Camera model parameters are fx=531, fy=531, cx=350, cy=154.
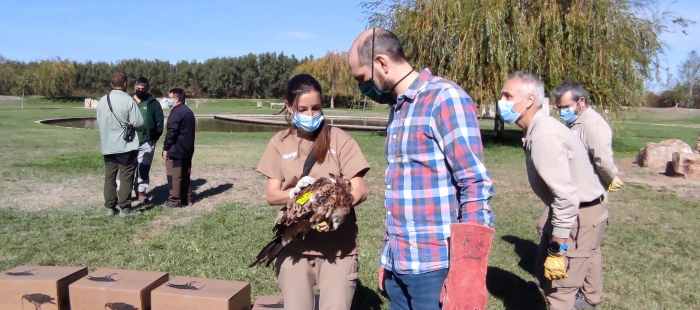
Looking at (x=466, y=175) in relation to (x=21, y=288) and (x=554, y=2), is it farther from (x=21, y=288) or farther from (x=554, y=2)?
(x=554, y=2)

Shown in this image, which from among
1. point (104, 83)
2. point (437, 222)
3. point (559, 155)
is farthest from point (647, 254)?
point (104, 83)

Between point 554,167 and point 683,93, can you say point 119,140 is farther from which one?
point 683,93

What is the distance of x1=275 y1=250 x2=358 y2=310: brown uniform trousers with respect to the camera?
2.98 metres

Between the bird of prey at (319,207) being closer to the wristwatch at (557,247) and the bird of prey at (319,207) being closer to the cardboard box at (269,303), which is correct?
the cardboard box at (269,303)

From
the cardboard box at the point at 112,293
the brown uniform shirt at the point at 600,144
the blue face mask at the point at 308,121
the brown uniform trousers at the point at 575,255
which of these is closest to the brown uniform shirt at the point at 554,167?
the brown uniform trousers at the point at 575,255

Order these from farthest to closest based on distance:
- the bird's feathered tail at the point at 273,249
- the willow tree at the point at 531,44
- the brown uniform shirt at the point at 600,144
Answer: the willow tree at the point at 531,44 < the brown uniform shirt at the point at 600,144 < the bird's feathered tail at the point at 273,249

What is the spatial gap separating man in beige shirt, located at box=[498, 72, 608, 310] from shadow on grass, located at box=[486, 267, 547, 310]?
86 cm

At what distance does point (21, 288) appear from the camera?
11.9 ft

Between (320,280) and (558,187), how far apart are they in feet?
4.86

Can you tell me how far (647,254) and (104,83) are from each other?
72.6 meters

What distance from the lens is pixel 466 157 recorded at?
6.93 feet

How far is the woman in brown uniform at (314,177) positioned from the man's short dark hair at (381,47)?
70cm

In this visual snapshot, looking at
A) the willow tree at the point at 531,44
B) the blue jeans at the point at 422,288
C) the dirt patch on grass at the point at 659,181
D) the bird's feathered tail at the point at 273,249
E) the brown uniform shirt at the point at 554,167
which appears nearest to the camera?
the blue jeans at the point at 422,288

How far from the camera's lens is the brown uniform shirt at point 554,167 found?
→ 3111 mm
